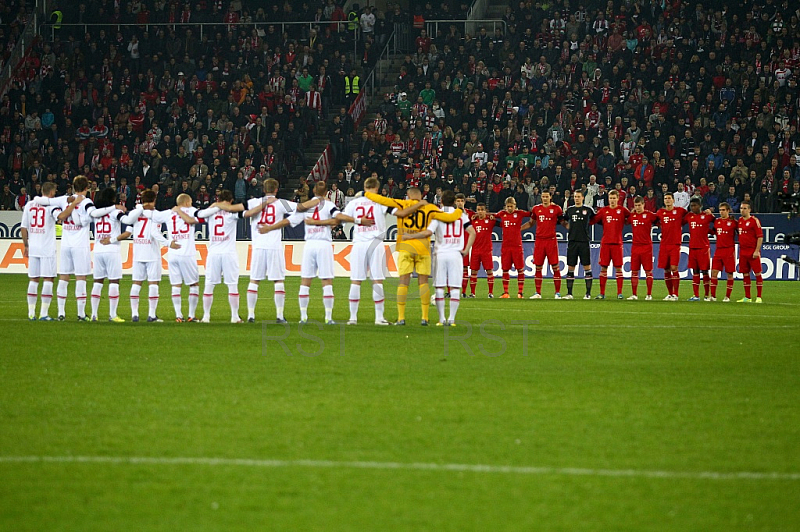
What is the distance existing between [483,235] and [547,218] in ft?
4.96

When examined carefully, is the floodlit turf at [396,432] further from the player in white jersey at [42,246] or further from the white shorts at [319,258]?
the player in white jersey at [42,246]

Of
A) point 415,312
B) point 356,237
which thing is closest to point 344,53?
point 415,312

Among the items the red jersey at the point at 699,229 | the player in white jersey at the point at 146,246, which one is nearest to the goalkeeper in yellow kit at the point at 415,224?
the player in white jersey at the point at 146,246

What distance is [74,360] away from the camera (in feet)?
35.2

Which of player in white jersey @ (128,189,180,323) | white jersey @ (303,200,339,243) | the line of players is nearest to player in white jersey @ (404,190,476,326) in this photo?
white jersey @ (303,200,339,243)

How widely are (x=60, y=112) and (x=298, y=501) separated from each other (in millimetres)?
32308

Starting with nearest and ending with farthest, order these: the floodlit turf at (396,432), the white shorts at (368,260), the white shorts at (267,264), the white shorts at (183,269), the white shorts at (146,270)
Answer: the floodlit turf at (396,432) < the white shorts at (368,260) < the white shorts at (267,264) < the white shorts at (183,269) < the white shorts at (146,270)

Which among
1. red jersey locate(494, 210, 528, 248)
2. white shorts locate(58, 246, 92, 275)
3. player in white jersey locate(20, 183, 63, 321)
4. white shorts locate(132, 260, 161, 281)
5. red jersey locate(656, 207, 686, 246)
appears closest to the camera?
white shorts locate(132, 260, 161, 281)

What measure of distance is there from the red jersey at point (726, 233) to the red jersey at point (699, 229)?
204mm

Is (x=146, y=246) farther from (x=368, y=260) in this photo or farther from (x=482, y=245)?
(x=482, y=245)

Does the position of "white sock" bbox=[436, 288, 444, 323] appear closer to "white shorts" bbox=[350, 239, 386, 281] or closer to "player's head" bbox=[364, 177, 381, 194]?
"white shorts" bbox=[350, 239, 386, 281]

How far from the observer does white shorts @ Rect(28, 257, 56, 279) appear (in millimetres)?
15305

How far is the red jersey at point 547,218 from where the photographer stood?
2120 cm

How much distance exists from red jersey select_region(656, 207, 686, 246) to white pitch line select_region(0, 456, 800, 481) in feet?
50.7
